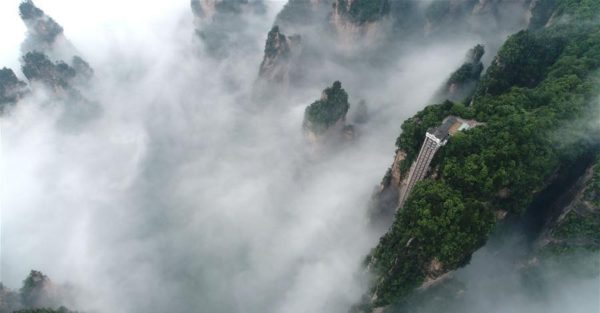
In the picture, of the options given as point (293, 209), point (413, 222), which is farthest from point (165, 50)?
point (413, 222)

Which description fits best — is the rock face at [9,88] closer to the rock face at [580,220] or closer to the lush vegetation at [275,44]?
the lush vegetation at [275,44]

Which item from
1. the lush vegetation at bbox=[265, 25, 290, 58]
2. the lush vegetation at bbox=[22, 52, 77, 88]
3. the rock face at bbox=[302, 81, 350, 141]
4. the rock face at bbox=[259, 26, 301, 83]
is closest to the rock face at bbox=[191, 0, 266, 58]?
the rock face at bbox=[259, 26, 301, 83]

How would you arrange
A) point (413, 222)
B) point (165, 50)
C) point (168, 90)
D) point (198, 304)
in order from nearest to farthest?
point (413, 222) < point (198, 304) < point (168, 90) < point (165, 50)

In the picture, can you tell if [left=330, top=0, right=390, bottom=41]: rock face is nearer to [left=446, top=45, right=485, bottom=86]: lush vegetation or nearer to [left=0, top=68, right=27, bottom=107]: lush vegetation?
[left=446, top=45, right=485, bottom=86]: lush vegetation

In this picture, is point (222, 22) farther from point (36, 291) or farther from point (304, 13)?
Answer: point (36, 291)

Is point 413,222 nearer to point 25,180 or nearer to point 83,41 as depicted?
point 25,180

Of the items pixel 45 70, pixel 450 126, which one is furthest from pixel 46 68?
pixel 450 126
